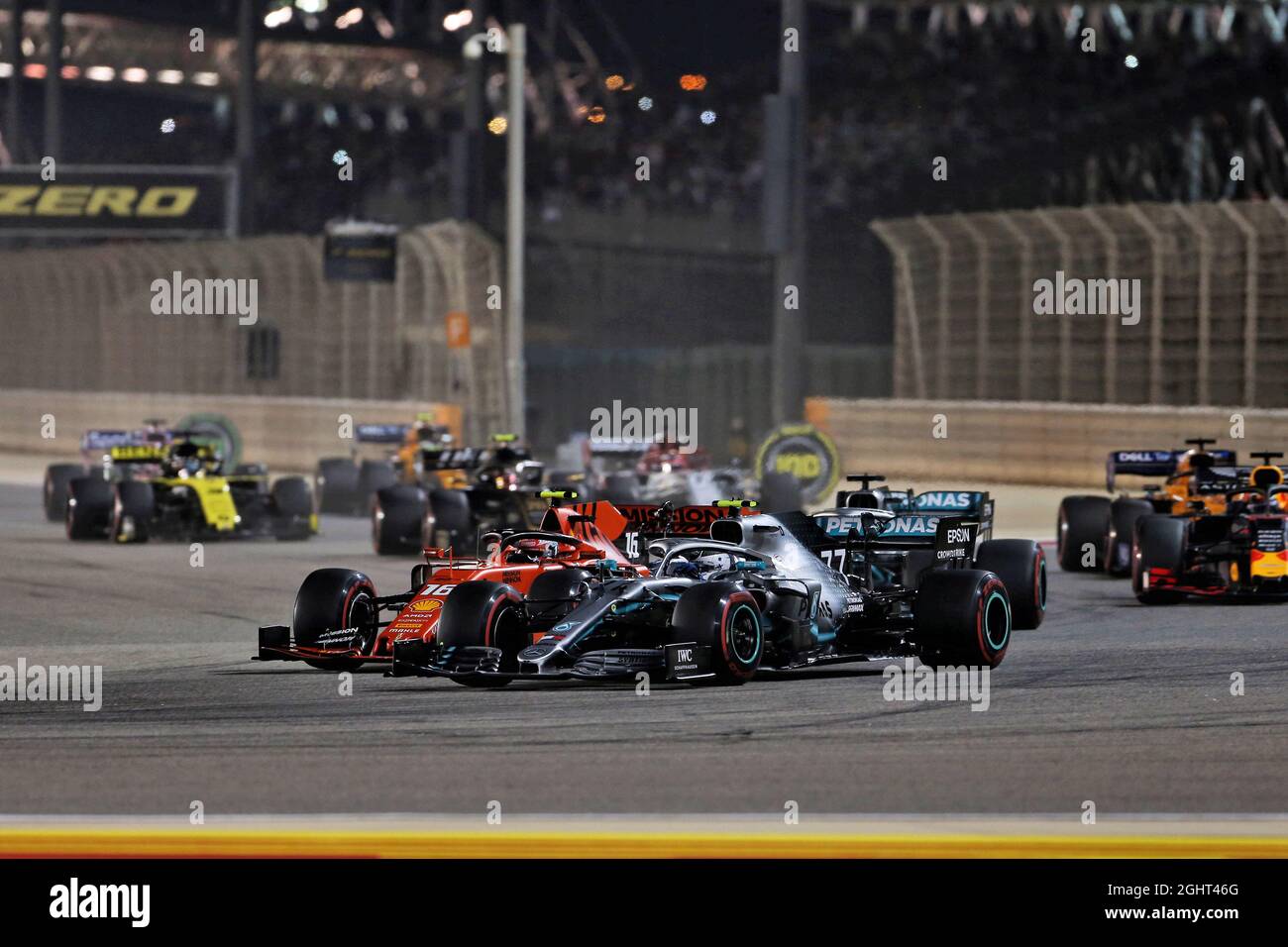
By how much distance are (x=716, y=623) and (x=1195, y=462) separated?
317 inches

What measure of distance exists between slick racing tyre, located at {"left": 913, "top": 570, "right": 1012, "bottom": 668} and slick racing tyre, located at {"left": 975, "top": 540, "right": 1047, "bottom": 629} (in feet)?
4.38

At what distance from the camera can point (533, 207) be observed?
141 ft

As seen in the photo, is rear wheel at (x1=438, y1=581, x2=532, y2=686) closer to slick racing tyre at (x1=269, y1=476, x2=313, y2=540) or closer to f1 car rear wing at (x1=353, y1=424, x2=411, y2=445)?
slick racing tyre at (x1=269, y1=476, x2=313, y2=540)

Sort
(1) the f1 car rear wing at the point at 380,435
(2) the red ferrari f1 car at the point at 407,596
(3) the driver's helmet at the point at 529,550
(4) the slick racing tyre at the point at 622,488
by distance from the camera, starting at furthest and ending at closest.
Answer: (1) the f1 car rear wing at the point at 380,435, (4) the slick racing tyre at the point at 622,488, (3) the driver's helmet at the point at 529,550, (2) the red ferrari f1 car at the point at 407,596

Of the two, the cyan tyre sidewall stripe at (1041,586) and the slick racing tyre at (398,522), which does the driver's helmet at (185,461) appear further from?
the cyan tyre sidewall stripe at (1041,586)

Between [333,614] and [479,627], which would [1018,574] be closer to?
[479,627]

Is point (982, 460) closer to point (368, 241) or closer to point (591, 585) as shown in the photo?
point (368, 241)

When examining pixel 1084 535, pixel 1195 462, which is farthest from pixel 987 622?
pixel 1084 535

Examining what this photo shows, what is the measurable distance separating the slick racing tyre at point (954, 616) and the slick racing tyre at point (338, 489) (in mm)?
15589

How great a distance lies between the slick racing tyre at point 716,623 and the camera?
11.3m

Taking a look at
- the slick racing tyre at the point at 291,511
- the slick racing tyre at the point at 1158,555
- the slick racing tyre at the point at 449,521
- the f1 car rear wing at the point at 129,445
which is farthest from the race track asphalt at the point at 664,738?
the f1 car rear wing at the point at 129,445

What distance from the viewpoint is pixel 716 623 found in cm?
1130
